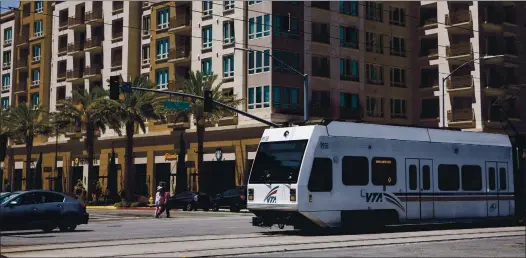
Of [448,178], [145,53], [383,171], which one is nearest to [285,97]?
[145,53]

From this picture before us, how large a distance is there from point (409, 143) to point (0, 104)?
2960 inches

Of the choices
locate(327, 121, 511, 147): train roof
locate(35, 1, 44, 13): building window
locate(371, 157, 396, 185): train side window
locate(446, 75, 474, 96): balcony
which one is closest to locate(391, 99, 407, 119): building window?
locate(446, 75, 474, 96): balcony

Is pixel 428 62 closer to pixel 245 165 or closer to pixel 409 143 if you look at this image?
pixel 245 165

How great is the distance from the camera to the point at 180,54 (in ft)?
213

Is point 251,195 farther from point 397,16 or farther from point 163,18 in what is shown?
point 163,18

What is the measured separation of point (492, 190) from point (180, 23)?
45.5 metres

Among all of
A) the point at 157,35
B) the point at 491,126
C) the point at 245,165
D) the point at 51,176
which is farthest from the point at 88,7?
the point at 491,126

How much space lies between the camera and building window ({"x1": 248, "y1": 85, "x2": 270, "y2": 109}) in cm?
5638

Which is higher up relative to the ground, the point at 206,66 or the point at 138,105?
the point at 206,66

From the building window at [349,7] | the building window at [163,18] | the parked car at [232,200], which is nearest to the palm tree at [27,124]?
the building window at [163,18]

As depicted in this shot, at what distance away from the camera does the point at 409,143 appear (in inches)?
869

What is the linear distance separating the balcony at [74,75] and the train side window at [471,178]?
59.1 metres

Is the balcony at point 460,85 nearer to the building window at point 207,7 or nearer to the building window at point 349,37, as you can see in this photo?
the building window at point 349,37

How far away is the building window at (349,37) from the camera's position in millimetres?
61000
